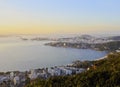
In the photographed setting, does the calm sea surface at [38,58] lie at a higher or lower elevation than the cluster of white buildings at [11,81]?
lower

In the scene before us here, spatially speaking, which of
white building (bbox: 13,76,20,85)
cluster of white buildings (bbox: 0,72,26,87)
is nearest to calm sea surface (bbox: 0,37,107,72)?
cluster of white buildings (bbox: 0,72,26,87)

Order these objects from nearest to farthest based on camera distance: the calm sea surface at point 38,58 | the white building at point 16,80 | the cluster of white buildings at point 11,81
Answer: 1. the cluster of white buildings at point 11,81
2. the white building at point 16,80
3. the calm sea surface at point 38,58

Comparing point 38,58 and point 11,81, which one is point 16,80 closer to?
point 11,81

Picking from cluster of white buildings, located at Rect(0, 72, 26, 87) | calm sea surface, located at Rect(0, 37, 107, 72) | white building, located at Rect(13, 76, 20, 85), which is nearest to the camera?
cluster of white buildings, located at Rect(0, 72, 26, 87)

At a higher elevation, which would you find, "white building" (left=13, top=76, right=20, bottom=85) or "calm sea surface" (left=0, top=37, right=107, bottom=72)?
"white building" (left=13, top=76, right=20, bottom=85)

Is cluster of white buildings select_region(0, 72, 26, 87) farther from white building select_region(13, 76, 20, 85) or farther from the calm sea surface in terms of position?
the calm sea surface

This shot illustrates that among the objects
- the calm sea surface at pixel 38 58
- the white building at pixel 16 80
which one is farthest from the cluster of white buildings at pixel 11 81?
the calm sea surface at pixel 38 58

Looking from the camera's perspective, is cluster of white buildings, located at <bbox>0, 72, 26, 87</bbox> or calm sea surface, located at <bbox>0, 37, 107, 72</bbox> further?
calm sea surface, located at <bbox>0, 37, 107, 72</bbox>

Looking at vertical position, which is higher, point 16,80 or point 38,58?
point 16,80

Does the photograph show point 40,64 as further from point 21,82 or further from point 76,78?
point 76,78

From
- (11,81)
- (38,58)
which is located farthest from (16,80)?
(38,58)

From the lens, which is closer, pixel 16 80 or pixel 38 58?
pixel 16 80

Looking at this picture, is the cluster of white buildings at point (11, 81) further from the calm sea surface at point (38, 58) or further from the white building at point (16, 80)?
the calm sea surface at point (38, 58)
